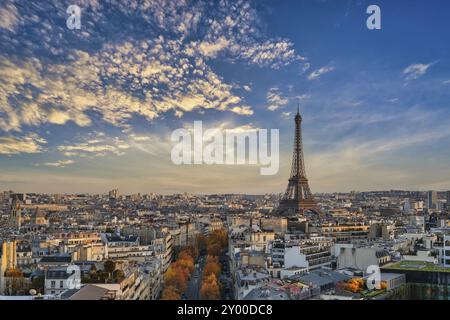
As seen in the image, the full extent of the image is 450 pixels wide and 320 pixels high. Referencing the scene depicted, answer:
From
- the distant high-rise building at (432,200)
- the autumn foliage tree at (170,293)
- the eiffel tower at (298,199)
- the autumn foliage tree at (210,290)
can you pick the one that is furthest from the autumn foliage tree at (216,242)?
the distant high-rise building at (432,200)

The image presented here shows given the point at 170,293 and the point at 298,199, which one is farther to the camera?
the point at 298,199

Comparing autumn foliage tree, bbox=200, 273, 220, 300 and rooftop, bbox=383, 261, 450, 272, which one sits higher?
rooftop, bbox=383, 261, 450, 272

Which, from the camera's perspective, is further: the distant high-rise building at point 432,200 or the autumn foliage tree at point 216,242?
the distant high-rise building at point 432,200

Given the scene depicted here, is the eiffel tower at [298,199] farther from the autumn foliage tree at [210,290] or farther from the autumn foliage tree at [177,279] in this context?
the autumn foliage tree at [210,290]

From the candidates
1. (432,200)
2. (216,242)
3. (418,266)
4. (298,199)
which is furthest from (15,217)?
(432,200)

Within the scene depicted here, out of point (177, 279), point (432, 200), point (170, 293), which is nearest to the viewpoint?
point (170, 293)

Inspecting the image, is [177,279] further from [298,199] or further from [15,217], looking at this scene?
[298,199]

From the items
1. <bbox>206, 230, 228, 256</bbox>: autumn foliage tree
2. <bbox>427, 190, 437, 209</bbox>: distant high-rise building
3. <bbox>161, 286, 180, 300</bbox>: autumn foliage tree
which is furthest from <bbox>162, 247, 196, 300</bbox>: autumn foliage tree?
<bbox>427, 190, 437, 209</bbox>: distant high-rise building

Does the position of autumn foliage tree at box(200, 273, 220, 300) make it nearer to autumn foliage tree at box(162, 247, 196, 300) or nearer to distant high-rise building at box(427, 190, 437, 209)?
autumn foliage tree at box(162, 247, 196, 300)

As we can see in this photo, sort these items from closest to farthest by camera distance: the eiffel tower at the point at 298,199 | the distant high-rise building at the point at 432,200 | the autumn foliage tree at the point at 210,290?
1. the autumn foliage tree at the point at 210,290
2. the distant high-rise building at the point at 432,200
3. the eiffel tower at the point at 298,199
